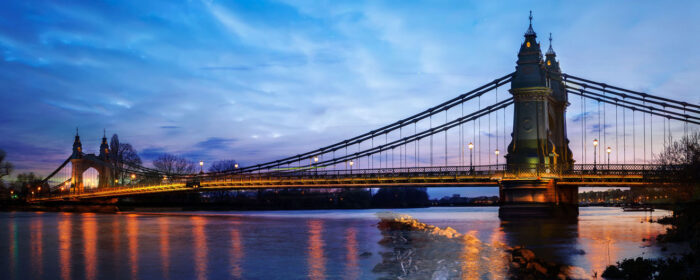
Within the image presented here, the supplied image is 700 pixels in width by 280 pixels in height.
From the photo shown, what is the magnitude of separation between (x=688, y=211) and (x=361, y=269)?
1947cm

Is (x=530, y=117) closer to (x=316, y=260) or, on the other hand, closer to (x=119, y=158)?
(x=316, y=260)

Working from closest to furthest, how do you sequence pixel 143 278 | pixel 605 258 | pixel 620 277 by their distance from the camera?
1. pixel 620 277
2. pixel 143 278
3. pixel 605 258

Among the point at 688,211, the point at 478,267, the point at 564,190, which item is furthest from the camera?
the point at 564,190

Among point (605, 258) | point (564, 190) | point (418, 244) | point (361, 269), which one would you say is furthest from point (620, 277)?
point (564, 190)

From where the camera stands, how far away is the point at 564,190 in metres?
67.8

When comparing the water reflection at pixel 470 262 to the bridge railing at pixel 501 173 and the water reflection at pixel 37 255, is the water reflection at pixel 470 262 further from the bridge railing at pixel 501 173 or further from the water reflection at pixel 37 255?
the bridge railing at pixel 501 173

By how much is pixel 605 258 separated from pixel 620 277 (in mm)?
6327

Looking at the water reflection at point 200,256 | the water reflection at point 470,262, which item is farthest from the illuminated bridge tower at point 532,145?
the water reflection at point 200,256

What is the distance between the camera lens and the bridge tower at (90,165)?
112812 millimetres

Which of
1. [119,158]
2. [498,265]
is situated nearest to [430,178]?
[498,265]

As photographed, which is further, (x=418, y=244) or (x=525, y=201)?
(x=525, y=201)

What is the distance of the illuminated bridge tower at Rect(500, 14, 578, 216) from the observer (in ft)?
193

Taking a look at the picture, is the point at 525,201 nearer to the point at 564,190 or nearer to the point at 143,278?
the point at 564,190

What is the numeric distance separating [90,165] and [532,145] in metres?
83.4
